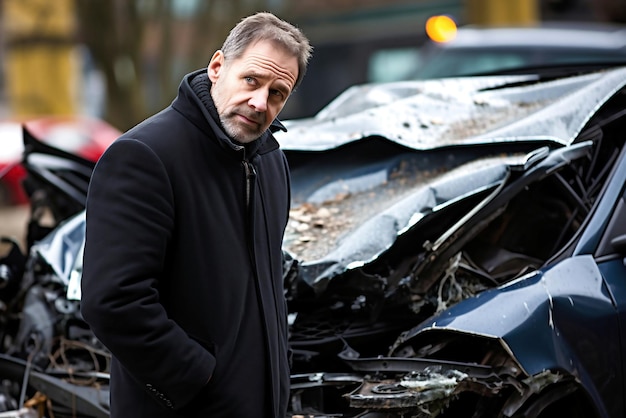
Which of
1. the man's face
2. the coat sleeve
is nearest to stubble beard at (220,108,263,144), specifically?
the man's face

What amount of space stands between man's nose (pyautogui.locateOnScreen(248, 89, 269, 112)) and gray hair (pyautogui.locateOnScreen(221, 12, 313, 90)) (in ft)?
0.38

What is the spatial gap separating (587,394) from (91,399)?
186 cm

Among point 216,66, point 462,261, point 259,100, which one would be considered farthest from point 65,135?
point 259,100

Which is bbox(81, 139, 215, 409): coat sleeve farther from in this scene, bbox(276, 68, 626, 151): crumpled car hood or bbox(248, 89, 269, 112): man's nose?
bbox(276, 68, 626, 151): crumpled car hood

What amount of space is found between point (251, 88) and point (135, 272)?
594 mm

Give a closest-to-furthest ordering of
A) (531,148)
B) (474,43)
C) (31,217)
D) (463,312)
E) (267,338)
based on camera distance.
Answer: (267,338) → (463,312) → (531,148) → (31,217) → (474,43)

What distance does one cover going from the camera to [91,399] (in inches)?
160

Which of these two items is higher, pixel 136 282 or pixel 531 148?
pixel 531 148

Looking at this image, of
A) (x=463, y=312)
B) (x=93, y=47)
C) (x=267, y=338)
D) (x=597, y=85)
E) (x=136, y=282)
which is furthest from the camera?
(x=93, y=47)

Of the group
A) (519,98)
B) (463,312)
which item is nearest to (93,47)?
(519,98)

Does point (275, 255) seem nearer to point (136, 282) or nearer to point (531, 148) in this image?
point (136, 282)

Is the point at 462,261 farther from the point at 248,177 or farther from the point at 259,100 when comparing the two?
A: the point at 259,100

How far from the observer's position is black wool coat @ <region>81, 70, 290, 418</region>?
2.67 m

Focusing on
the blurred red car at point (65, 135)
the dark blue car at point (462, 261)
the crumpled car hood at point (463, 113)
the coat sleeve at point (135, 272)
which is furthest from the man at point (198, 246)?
the blurred red car at point (65, 135)
